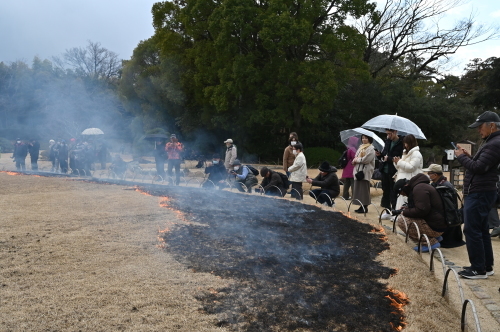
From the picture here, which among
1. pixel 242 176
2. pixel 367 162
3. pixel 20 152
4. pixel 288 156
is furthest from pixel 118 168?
pixel 367 162

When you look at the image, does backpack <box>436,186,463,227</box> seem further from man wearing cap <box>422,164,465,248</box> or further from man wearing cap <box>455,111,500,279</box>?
man wearing cap <box>455,111,500,279</box>

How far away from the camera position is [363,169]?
8.21 metres

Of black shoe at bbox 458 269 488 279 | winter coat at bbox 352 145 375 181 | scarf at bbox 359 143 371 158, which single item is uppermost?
scarf at bbox 359 143 371 158

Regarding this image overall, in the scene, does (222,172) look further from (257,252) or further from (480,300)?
(480,300)

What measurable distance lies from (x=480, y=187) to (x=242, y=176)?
6915mm

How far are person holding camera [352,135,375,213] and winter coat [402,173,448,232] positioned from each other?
7.73 feet

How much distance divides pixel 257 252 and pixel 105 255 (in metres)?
1.73

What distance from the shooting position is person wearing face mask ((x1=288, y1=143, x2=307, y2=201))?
9.24 m

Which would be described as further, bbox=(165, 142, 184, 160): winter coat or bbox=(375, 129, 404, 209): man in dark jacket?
bbox=(165, 142, 184, 160): winter coat

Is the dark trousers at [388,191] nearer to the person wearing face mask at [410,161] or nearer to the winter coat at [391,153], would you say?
the winter coat at [391,153]

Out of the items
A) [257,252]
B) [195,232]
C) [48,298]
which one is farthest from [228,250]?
[48,298]

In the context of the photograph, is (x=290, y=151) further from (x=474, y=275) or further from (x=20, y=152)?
(x=20, y=152)

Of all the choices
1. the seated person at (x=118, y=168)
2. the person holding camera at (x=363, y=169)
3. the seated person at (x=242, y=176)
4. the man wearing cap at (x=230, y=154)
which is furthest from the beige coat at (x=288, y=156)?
the seated person at (x=118, y=168)

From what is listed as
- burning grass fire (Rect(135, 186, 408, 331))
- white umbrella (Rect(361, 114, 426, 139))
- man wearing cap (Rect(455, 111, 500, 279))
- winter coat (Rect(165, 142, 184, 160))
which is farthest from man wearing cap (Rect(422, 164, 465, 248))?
winter coat (Rect(165, 142, 184, 160))
